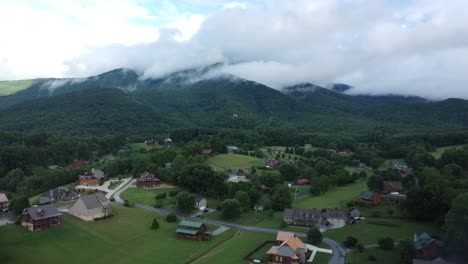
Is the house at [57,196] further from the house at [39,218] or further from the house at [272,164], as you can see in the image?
the house at [272,164]

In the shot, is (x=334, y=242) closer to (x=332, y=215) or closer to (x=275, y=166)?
(x=332, y=215)

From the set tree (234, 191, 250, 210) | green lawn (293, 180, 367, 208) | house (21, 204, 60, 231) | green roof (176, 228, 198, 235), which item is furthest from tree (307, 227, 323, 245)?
house (21, 204, 60, 231)

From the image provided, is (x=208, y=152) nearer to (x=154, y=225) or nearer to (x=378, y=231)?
(x=154, y=225)

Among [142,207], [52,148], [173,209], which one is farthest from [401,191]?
[52,148]

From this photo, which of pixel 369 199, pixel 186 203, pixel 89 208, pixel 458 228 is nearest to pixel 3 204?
pixel 89 208

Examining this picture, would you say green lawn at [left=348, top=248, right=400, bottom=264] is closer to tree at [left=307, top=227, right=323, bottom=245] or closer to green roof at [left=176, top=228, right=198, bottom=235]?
tree at [left=307, top=227, right=323, bottom=245]

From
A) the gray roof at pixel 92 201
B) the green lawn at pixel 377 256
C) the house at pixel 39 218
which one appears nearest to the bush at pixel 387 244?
the green lawn at pixel 377 256
